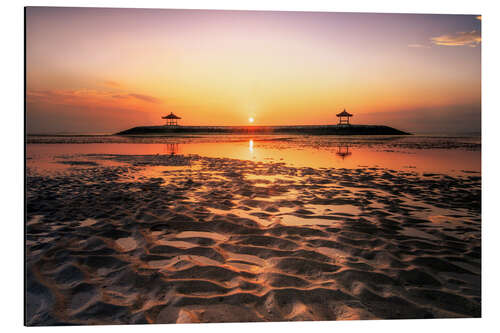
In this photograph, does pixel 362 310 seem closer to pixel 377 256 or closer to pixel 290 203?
pixel 377 256

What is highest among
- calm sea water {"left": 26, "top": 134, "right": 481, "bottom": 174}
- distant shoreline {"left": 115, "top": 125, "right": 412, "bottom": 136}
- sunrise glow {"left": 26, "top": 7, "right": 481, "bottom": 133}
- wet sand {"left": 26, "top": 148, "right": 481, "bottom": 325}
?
distant shoreline {"left": 115, "top": 125, "right": 412, "bottom": 136}

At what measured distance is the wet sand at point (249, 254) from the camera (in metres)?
2.28

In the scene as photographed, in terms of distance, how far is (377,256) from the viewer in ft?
9.89

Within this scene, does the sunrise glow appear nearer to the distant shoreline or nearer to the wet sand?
the wet sand

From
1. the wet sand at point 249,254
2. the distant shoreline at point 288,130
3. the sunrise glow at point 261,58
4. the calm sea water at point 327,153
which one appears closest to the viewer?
the wet sand at point 249,254

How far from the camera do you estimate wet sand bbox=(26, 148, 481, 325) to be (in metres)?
2.28

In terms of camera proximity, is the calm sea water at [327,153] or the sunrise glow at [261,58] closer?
the sunrise glow at [261,58]

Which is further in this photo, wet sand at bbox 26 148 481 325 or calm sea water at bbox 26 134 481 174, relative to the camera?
calm sea water at bbox 26 134 481 174

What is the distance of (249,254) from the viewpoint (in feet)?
9.93

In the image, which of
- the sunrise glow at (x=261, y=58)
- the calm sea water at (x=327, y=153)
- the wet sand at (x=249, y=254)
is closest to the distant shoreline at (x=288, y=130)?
the calm sea water at (x=327, y=153)

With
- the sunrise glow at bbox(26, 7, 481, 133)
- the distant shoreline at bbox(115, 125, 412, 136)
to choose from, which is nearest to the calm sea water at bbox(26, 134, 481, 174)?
the sunrise glow at bbox(26, 7, 481, 133)

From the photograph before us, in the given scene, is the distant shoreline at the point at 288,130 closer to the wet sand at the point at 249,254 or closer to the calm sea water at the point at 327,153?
the calm sea water at the point at 327,153

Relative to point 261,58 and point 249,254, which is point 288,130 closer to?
point 261,58

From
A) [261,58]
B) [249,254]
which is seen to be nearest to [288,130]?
[261,58]
